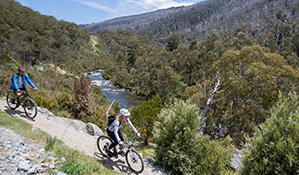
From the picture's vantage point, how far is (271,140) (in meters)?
5.80

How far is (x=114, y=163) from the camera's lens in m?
6.13

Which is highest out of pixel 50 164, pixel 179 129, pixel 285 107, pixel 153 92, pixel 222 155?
pixel 285 107

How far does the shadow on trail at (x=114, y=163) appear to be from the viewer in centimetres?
585

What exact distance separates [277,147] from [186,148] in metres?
3.03

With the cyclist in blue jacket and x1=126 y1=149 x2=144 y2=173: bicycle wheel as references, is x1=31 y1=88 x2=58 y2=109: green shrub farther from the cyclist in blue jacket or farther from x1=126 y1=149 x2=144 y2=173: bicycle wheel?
x1=126 y1=149 x2=144 y2=173: bicycle wheel

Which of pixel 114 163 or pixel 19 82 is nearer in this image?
pixel 114 163

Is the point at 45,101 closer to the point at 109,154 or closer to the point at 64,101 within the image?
the point at 64,101

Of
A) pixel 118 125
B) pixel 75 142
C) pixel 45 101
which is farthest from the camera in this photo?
pixel 45 101

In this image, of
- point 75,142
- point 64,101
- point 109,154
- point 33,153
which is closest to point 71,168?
point 33,153

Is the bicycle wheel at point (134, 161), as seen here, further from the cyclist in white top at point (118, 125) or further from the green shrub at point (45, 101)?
the green shrub at point (45, 101)

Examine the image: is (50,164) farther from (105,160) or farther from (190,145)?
(190,145)

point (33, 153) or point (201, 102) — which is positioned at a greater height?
point (33, 153)

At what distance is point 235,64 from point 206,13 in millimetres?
195517

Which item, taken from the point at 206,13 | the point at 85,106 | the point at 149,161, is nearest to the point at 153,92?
the point at 85,106
